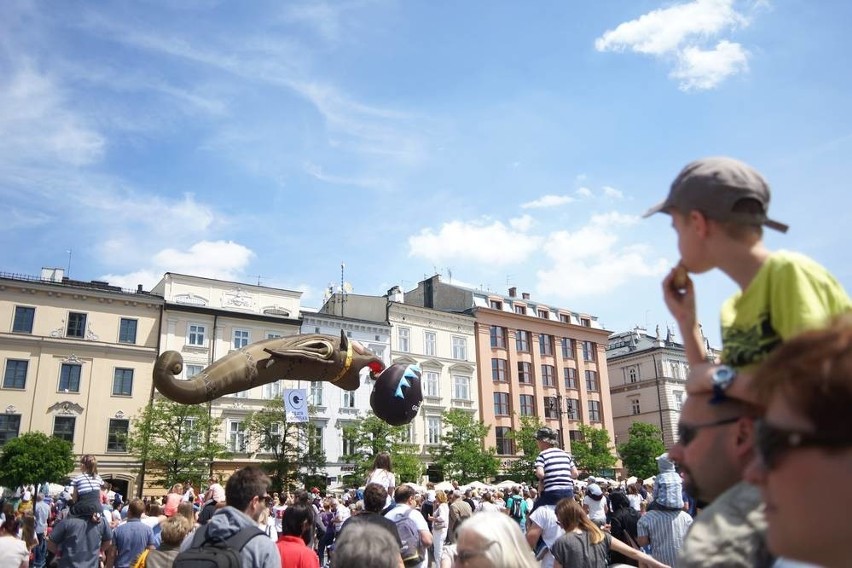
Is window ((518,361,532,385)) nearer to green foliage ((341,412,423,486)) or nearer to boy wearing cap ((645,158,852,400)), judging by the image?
green foliage ((341,412,423,486))

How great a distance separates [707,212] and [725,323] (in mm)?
392

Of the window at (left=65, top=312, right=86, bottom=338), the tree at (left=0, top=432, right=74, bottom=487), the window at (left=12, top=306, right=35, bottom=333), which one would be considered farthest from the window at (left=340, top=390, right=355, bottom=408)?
the window at (left=12, top=306, right=35, bottom=333)

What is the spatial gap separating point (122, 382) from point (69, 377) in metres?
3.01

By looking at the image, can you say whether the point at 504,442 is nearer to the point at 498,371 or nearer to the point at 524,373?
the point at 498,371

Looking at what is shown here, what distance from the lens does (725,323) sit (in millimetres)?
2328

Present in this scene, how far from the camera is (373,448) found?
4381 centimetres

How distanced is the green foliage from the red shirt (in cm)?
3589

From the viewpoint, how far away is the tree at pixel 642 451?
59.7 meters

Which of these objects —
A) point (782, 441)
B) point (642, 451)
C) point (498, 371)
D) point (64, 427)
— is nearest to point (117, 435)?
point (64, 427)

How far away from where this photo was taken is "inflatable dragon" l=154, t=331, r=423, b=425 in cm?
859

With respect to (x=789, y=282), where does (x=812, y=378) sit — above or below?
below

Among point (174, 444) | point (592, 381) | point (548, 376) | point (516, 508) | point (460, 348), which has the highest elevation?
point (460, 348)

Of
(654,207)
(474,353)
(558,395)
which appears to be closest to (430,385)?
(474,353)

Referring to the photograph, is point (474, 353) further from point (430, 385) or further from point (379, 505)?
point (379, 505)
